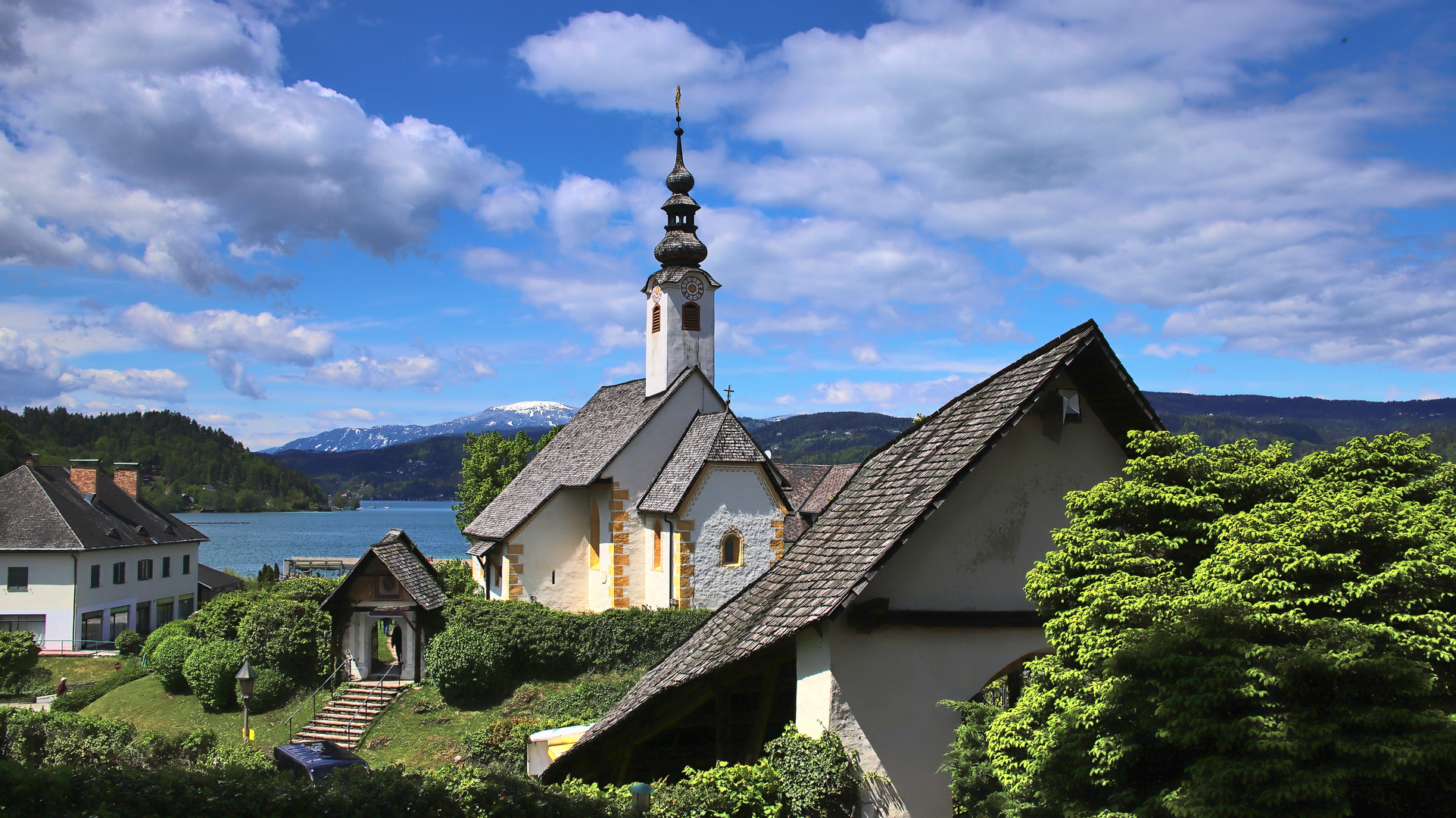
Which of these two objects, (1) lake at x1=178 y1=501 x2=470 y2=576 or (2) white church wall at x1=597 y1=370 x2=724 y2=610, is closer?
(2) white church wall at x1=597 y1=370 x2=724 y2=610

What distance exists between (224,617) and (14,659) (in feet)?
39.3

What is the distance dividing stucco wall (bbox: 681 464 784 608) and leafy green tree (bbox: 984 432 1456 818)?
1991 centimetres

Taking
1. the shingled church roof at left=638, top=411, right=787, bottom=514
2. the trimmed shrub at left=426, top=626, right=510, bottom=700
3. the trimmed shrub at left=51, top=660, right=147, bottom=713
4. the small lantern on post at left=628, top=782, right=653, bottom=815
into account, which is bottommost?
the trimmed shrub at left=51, top=660, right=147, bottom=713

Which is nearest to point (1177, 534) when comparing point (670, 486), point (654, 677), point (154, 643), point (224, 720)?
point (654, 677)

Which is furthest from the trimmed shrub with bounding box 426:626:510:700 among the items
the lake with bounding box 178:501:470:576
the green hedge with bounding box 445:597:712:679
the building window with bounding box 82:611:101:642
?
the lake with bounding box 178:501:470:576

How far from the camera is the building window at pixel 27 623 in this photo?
1679 inches

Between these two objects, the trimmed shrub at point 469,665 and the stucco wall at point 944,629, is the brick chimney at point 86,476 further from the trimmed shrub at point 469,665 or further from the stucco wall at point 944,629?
the stucco wall at point 944,629

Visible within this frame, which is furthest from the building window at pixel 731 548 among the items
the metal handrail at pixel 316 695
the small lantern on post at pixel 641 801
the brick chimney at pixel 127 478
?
the brick chimney at pixel 127 478

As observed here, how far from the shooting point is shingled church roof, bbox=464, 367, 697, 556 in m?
30.4

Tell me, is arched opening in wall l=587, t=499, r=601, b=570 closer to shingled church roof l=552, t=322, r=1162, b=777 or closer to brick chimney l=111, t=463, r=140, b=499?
shingled church roof l=552, t=322, r=1162, b=777

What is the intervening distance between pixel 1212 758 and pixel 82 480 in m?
58.8

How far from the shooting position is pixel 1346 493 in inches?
253

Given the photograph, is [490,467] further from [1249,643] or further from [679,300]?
[1249,643]

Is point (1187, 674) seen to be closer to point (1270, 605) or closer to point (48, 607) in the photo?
point (1270, 605)
